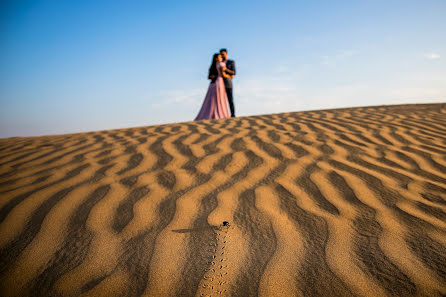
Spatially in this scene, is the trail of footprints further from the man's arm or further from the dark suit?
the man's arm

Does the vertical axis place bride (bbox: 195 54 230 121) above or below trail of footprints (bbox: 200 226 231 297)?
above

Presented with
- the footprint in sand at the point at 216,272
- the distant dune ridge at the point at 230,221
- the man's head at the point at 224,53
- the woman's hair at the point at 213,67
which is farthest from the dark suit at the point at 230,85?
the footprint in sand at the point at 216,272

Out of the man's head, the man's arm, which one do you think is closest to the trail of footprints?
the man's arm

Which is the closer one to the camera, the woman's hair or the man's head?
the man's head

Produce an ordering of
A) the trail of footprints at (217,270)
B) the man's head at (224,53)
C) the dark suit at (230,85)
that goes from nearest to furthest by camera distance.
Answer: the trail of footprints at (217,270), the man's head at (224,53), the dark suit at (230,85)

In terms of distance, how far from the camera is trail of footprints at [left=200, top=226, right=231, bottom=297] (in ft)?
2.81

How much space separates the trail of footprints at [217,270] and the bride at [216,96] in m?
5.71

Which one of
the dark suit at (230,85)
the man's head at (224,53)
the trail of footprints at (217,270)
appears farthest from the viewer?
the dark suit at (230,85)

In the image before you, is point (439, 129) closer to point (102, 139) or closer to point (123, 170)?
point (123, 170)

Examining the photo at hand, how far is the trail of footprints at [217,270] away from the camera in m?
0.86

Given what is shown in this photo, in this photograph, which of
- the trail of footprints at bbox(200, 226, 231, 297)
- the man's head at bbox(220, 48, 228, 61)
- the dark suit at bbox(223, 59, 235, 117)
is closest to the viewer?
the trail of footprints at bbox(200, 226, 231, 297)

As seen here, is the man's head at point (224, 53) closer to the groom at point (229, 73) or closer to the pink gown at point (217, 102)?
the groom at point (229, 73)

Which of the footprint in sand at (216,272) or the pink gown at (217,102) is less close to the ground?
the pink gown at (217,102)

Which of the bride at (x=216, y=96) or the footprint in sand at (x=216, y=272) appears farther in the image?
the bride at (x=216, y=96)
